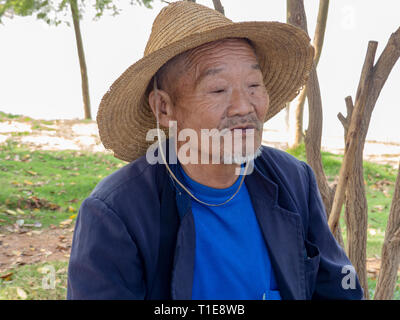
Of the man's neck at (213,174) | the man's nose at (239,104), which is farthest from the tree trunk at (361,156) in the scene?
the man's nose at (239,104)

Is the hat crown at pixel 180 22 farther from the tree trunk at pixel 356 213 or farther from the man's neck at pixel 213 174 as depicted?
the tree trunk at pixel 356 213

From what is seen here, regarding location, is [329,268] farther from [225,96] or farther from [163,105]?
[163,105]

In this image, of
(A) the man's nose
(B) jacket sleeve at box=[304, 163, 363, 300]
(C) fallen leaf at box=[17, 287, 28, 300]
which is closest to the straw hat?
(A) the man's nose

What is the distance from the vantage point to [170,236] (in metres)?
1.94

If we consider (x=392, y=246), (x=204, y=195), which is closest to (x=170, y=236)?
(x=204, y=195)

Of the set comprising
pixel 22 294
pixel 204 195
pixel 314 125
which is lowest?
pixel 22 294

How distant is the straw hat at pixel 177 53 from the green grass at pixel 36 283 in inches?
82.9

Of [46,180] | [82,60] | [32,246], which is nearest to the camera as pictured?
[32,246]

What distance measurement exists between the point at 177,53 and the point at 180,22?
0.15 m

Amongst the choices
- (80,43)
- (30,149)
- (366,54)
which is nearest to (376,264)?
(366,54)

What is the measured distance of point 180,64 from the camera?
2.07m

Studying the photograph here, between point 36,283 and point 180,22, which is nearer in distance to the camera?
point 180,22

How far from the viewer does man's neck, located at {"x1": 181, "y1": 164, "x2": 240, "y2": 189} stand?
84.0 inches

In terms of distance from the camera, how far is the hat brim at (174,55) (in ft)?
6.44
